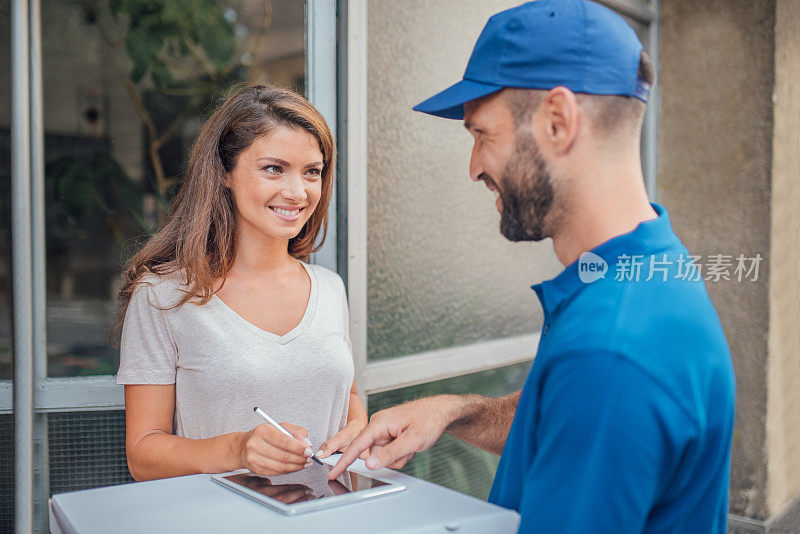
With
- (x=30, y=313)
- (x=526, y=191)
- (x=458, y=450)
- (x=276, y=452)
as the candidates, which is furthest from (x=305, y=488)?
(x=458, y=450)

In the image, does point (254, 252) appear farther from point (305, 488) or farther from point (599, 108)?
point (599, 108)

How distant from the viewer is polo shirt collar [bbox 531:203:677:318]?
3.00ft

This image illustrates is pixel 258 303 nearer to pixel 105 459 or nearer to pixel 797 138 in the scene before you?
pixel 105 459

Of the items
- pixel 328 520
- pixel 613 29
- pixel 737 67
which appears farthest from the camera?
pixel 737 67

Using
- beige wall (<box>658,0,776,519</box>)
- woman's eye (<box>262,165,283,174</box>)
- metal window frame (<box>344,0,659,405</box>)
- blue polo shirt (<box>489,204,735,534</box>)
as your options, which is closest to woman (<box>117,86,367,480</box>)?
woman's eye (<box>262,165,283,174</box>)

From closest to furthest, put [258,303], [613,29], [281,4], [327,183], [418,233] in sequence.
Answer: [613,29] < [258,303] < [327,183] < [418,233] < [281,4]

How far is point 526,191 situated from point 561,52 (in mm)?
195

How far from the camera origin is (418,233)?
2.27m

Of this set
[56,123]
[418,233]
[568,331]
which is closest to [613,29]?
[568,331]

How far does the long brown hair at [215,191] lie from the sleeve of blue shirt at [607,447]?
999 millimetres

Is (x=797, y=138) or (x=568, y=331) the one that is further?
(x=797, y=138)

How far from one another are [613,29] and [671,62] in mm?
2472

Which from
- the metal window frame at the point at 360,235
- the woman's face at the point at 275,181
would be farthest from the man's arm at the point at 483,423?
the metal window frame at the point at 360,235

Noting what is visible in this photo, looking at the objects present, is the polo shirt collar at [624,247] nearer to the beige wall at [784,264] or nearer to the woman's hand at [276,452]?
the woman's hand at [276,452]
